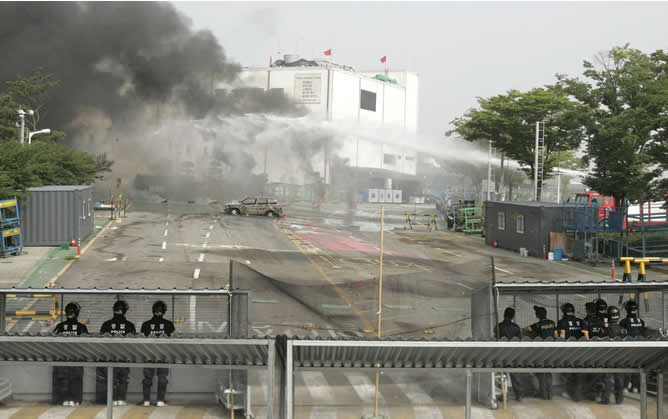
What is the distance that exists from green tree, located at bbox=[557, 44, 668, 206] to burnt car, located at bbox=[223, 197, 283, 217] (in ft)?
84.2

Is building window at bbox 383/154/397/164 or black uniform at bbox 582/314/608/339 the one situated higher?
building window at bbox 383/154/397/164

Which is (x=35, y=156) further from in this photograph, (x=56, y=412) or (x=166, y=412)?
(x=166, y=412)

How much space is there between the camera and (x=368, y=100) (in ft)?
421

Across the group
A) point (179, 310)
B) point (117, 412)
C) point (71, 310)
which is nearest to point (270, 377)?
point (117, 412)

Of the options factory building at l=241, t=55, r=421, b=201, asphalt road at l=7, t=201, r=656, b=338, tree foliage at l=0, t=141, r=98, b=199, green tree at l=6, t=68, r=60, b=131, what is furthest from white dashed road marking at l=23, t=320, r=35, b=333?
factory building at l=241, t=55, r=421, b=201

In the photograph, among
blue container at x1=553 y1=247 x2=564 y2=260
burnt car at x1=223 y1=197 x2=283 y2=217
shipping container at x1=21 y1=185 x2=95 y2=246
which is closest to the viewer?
Result: shipping container at x1=21 y1=185 x2=95 y2=246

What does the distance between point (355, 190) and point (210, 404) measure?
304 ft

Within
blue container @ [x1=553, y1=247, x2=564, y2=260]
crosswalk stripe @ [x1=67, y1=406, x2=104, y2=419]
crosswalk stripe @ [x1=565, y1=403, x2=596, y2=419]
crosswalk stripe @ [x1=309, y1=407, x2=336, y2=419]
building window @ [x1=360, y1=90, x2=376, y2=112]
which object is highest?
building window @ [x1=360, y1=90, x2=376, y2=112]

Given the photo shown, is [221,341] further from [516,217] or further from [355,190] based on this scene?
[355,190]

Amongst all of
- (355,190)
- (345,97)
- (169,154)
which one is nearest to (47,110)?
(169,154)

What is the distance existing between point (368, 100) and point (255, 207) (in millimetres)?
73755

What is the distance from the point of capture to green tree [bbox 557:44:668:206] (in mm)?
43156

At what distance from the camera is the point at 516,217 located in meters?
40.0

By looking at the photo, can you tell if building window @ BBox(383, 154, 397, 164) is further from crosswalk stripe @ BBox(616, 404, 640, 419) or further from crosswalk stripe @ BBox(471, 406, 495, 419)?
crosswalk stripe @ BBox(616, 404, 640, 419)
